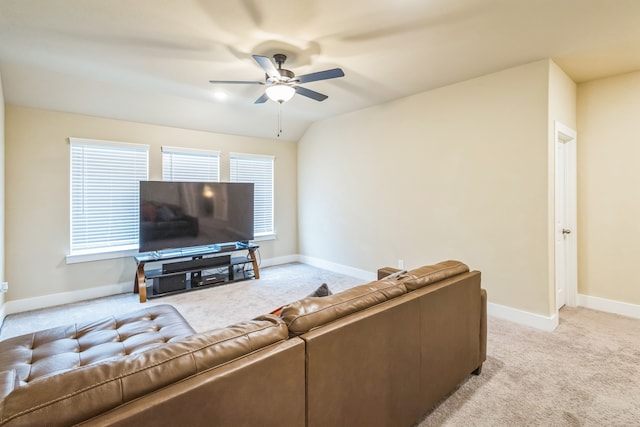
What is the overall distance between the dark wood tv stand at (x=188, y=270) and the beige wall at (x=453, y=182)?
168 cm

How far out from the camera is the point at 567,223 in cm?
377

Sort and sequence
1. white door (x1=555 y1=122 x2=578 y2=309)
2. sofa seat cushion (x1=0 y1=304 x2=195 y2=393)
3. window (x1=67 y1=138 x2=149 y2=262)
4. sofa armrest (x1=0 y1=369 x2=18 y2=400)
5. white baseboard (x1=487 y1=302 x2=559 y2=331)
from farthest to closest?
window (x1=67 y1=138 x2=149 y2=262)
white door (x1=555 y1=122 x2=578 y2=309)
white baseboard (x1=487 y1=302 x2=559 y2=331)
sofa seat cushion (x1=0 y1=304 x2=195 y2=393)
sofa armrest (x1=0 y1=369 x2=18 y2=400)

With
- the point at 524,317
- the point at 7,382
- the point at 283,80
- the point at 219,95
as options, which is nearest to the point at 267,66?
the point at 283,80

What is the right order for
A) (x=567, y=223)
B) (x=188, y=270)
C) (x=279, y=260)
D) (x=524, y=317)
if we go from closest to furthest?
(x=524, y=317)
(x=567, y=223)
(x=188, y=270)
(x=279, y=260)

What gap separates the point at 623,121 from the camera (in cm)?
346

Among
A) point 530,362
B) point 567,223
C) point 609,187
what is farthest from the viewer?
point 567,223

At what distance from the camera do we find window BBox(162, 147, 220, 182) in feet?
15.8

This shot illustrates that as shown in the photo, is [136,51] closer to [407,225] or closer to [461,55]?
[461,55]

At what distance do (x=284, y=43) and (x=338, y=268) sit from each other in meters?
3.69

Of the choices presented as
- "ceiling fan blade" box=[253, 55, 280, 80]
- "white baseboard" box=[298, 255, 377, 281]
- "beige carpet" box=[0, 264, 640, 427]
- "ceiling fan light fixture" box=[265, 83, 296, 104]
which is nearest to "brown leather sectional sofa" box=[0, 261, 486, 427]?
"beige carpet" box=[0, 264, 640, 427]

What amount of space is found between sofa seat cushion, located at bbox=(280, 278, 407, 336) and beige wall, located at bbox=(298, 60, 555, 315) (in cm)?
228

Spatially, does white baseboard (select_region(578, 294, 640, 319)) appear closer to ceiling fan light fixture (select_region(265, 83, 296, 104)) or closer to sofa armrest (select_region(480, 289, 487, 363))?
sofa armrest (select_region(480, 289, 487, 363))

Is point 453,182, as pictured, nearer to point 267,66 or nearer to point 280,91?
point 280,91

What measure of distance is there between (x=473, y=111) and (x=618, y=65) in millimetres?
1385
